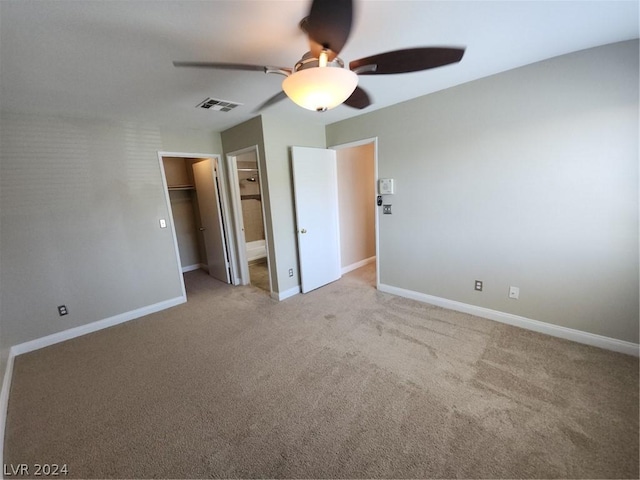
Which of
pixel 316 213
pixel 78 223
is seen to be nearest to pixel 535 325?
pixel 316 213

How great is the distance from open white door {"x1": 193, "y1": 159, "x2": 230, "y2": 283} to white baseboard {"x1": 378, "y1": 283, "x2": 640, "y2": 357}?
2.87 metres

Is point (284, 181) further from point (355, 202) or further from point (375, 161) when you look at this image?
point (355, 202)

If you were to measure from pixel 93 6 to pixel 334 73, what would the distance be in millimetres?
1174

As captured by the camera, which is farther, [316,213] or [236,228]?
[236,228]

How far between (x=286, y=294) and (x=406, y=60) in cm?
290

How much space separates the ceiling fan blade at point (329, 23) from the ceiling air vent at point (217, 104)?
5.14 feet

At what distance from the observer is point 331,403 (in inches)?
70.3

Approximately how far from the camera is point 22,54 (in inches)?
60.4

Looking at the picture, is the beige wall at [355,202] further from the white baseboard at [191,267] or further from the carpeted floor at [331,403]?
the white baseboard at [191,267]

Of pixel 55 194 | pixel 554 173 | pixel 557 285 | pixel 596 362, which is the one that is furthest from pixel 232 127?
pixel 596 362

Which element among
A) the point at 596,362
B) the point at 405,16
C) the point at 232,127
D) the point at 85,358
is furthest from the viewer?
the point at 232,127

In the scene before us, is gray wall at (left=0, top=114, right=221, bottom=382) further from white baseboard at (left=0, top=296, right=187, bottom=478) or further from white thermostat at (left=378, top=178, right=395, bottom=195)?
white thermostat at (left=378, top=178, right=395, bottom=195)

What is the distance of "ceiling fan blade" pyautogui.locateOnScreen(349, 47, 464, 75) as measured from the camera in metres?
1.37

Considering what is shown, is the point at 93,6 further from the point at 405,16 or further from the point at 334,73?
the point at 405,16
